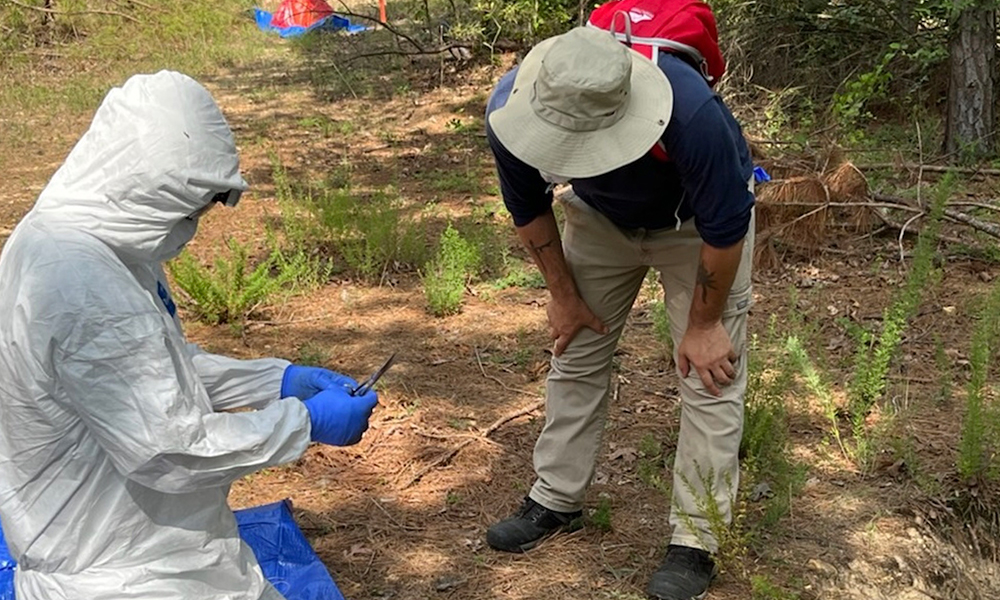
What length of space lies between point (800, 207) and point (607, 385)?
8.43 ft

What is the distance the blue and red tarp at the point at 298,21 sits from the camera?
11883mm

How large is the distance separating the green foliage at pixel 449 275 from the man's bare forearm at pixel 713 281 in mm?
2214

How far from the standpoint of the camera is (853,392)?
3424 mm

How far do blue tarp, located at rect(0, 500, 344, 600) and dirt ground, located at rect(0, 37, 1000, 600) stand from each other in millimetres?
119

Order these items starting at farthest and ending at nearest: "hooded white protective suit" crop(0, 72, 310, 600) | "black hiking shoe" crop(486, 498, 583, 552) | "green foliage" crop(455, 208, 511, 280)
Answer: "green foliage" crop(455, 208, 511, 280) < "black hiking shoe" crop(486, 498, 583, 552) < "hooded white protective suit" crop(0, 72, 310, 600)

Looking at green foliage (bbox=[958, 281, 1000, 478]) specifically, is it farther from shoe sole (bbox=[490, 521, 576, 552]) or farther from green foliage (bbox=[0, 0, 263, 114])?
green foliage (bbox=[0, 0, 263, 114])

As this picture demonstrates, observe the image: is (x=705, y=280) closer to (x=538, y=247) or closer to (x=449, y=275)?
(x=538, y=247)

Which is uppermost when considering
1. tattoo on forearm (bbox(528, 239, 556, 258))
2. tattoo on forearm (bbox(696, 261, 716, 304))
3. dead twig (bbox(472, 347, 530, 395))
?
tattoo on forearm (bbox(696, 261, 716, 304))

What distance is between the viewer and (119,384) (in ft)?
5.71

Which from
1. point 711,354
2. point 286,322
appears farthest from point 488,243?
point 711,354

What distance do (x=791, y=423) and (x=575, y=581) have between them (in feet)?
3.93

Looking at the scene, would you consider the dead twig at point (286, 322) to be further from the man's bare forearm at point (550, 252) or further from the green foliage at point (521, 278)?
the man's bare forearm at point (550, 252)

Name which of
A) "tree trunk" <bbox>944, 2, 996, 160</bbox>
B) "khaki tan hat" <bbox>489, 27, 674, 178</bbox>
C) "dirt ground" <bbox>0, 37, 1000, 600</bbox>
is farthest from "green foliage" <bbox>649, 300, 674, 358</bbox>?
"tree trunk" <bbox>944, 2, 996, 160</bbox>

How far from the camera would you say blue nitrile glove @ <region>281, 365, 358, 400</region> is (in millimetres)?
2244
